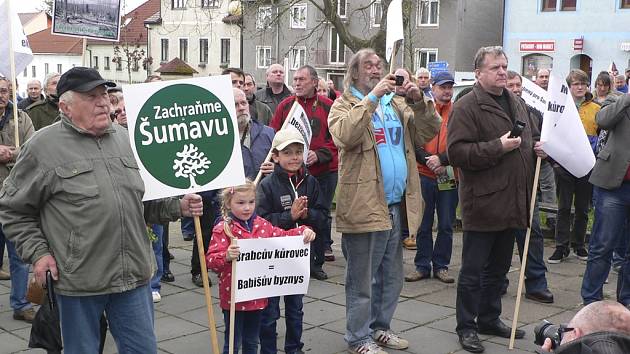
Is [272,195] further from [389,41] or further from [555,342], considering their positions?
[555,342]

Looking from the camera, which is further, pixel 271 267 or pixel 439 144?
pixel 439 144

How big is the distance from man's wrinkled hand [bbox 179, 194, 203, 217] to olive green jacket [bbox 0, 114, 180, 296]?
17.9 inches

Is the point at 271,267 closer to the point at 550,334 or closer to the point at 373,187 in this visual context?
the point at 373,187

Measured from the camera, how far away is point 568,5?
35.3 metres

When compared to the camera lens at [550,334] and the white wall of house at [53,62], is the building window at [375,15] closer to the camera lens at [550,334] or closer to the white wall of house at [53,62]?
the white wall of house at [53,62]

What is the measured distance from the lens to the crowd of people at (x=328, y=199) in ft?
12.6

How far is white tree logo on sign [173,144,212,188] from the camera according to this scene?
4.22 m

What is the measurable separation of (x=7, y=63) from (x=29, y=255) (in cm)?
380

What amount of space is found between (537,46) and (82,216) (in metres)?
34.8

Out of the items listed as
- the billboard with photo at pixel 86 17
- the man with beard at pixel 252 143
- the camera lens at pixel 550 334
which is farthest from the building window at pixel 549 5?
the camera lens at pixel 550 334

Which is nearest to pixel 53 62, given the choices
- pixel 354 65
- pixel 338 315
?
pixel 338 315

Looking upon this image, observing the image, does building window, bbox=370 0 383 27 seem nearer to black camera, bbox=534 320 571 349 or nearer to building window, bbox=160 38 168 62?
building window, bbox=160 38 168 62

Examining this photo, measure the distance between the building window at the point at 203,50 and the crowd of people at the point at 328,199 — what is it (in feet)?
165

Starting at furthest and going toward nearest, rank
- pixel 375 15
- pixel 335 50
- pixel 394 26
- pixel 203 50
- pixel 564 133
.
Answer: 1. pixel 203 50
2. pixel 335 50
3. pixel 375 15
4. pixel 564 133
5. pixel 394 26
